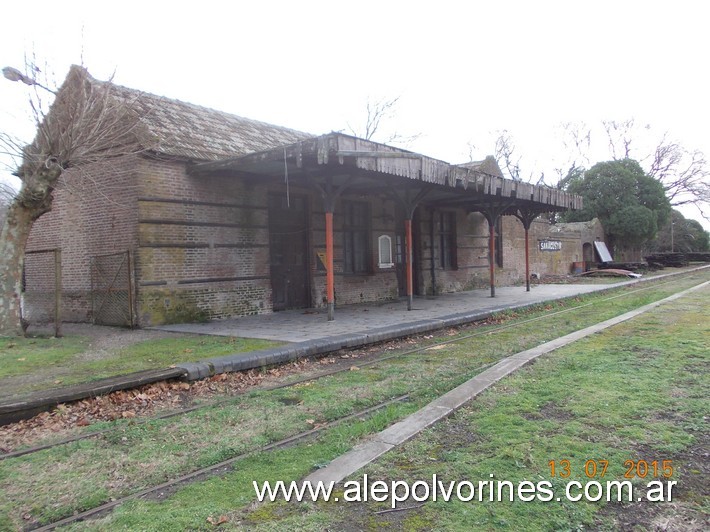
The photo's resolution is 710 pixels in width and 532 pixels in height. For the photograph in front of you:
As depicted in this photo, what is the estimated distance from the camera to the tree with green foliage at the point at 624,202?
109 feet

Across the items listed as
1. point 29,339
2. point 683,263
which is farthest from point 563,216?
point 29,339

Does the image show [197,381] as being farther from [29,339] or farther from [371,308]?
[371,308]

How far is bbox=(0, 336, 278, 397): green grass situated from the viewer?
6.09 meters

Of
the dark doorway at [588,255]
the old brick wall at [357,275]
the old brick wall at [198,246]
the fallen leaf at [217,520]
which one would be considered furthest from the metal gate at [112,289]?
the dark doorway at [588,255]

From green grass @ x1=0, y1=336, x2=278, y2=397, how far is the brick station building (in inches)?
86.8

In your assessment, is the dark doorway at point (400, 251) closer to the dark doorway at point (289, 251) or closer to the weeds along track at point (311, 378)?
the dark doorway at point (289, 251)

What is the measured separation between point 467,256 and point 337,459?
18061 millimetres

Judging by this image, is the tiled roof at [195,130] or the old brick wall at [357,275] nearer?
the tiled roof at [195,130]

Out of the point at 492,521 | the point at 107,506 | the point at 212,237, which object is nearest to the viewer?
the point at 492,521

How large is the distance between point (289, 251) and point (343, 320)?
11.0 ft

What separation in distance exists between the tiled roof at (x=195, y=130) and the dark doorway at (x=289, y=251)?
1.73m

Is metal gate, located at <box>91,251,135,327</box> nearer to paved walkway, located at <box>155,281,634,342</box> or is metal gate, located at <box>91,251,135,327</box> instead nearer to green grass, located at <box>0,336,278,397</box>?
paved walkway, located at <box>155,281,634,342</box>

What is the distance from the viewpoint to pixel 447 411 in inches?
175

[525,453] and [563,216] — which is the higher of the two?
[563,216]
